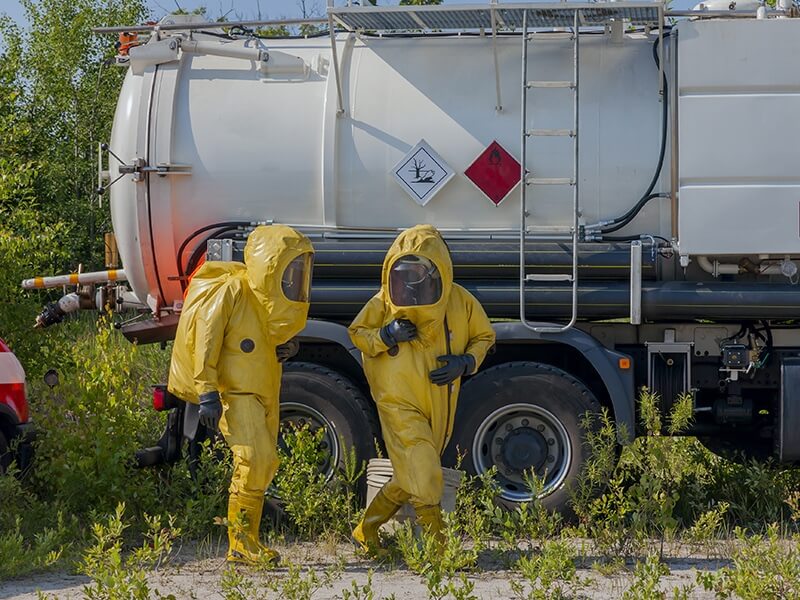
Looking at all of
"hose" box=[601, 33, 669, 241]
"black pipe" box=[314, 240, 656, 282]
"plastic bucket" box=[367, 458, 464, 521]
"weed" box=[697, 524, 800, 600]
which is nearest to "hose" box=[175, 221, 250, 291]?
"black pipe" box=[314, 240, 656, 282]

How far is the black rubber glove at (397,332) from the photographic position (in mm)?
6246

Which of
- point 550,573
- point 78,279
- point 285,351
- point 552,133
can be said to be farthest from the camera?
point 78,279

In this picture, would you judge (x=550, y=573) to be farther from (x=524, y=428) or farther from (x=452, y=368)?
(x=524, y=428)

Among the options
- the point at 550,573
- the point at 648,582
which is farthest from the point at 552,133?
the point at 648,582

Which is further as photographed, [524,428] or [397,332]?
[524,428]

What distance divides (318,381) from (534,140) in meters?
1.91

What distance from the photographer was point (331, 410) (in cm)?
714

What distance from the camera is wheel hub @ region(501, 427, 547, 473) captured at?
712cm

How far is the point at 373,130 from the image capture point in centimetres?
724

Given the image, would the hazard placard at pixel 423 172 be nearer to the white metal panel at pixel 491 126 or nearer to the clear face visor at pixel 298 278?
the white metal panel at pixel 491 126

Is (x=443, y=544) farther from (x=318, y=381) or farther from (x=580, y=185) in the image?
(x=580, y=185)

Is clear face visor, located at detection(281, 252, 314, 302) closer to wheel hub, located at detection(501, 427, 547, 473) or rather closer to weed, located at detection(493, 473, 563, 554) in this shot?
weed, located at detection(493, 473, 563, 554)

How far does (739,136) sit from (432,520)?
2.76 m

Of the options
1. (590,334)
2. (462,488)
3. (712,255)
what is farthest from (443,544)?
(712,255)
